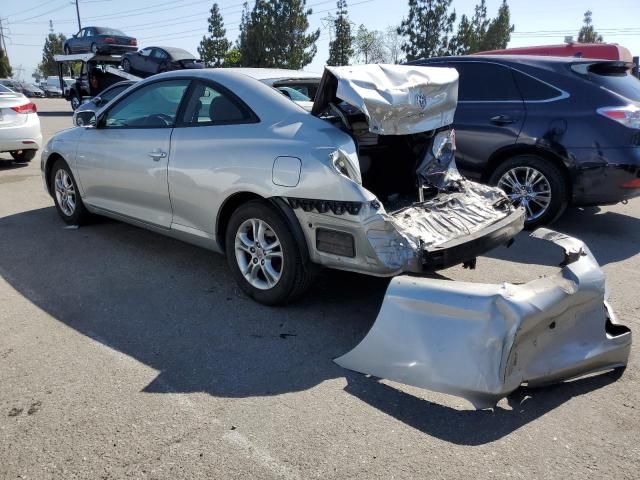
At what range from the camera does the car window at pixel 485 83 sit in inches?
244

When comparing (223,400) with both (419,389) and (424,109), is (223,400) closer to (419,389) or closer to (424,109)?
(419,389)

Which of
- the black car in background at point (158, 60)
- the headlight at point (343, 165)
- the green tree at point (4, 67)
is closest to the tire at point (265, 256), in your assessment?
the headlight at point (343, 165)

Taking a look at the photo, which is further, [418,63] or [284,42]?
[284,42]

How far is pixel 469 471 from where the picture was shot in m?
2.38

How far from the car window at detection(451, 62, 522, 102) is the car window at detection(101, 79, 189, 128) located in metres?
3.54

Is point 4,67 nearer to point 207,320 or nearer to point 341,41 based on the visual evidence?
point 341,41

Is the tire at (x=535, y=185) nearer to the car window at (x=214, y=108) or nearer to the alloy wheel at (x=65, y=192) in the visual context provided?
the car window at (x=214, y=108)

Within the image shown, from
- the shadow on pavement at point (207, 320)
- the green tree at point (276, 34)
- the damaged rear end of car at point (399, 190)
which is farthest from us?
the green tree at point (276, 34)

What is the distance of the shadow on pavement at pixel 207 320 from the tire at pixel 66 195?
0.32 m

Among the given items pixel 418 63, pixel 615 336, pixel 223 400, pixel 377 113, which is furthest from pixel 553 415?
pixel 418 63

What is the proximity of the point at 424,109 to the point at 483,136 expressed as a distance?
2367mm

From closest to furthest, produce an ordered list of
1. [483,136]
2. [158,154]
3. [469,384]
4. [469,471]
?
[469,471]
[469,384]
[158,154]
[483,136]

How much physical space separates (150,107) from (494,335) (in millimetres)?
3683

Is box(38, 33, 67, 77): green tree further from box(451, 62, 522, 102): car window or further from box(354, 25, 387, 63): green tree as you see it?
box(451, 62, 522, 102): car window
